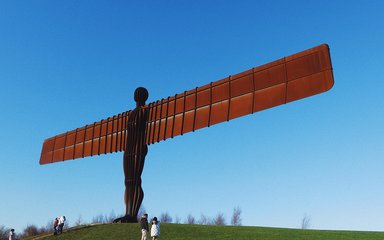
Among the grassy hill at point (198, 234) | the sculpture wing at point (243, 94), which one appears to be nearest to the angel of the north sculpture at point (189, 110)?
the sculpture wing at point (243, 94)

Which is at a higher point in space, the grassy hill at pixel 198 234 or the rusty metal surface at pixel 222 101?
the rusty metal surface at pixel 222 101

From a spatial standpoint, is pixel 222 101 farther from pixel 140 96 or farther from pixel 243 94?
pixel 140 96

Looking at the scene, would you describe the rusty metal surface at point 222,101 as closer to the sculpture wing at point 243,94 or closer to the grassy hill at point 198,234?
the sculpture wing at point 243,94

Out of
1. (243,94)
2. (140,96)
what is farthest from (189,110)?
(140,96)

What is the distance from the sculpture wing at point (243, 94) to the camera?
16.9 metres

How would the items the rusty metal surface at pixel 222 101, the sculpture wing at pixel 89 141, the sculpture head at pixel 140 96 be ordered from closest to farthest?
the rusty metal surface at pixel 222 101 → the sculpture head at pixel 140 96 → the sculpture wing at pixel 89 141

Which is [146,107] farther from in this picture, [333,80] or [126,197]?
[333,80]

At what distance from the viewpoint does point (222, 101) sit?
19.6 metres

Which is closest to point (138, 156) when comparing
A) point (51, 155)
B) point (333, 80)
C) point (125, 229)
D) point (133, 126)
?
point (133, 126)

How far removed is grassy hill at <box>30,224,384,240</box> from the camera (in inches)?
787

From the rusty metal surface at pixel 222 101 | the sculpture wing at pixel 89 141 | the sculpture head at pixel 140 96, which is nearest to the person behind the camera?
the rusty metal surface at pixel 222 101

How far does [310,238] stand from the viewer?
19703mm

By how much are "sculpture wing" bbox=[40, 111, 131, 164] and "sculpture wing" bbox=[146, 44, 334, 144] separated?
2239 millimetres

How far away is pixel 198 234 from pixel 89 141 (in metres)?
9.04
